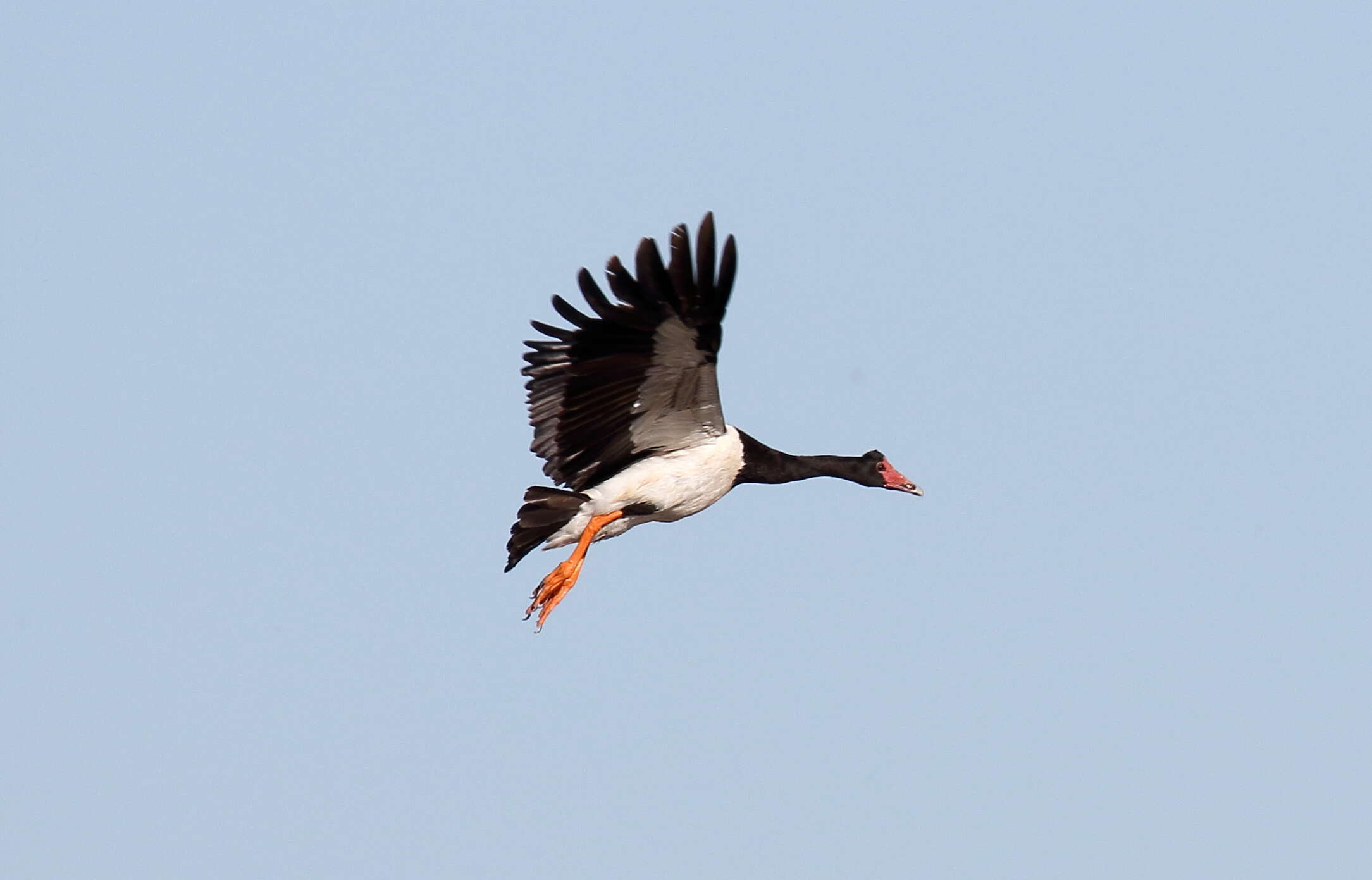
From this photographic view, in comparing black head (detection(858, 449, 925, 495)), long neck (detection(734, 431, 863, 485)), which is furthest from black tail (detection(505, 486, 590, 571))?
black head (detection(858, 449, 925, 495))

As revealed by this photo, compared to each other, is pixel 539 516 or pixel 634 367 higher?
pixel 634 367

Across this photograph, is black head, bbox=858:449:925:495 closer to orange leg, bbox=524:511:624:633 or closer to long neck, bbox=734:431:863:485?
long neck, bbox=734:431:863:485

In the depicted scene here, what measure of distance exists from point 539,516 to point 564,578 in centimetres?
45

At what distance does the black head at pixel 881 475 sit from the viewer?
1568 centimetres

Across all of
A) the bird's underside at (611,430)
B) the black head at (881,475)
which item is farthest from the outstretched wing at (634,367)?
the black head at (881,475)

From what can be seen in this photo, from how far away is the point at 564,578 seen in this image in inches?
546

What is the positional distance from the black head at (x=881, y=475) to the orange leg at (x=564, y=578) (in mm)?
2483

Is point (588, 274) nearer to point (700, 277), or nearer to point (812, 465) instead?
point (700, 277)

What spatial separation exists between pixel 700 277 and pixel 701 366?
97cm

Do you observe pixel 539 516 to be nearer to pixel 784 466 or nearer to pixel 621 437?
pixel 621 437

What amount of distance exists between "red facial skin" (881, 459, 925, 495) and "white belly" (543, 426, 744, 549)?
75.2 inches

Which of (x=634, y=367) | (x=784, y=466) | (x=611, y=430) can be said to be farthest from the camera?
(x=784, y=466)

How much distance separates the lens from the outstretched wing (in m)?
12.4

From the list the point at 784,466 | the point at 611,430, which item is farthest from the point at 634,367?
the point at 784,466
